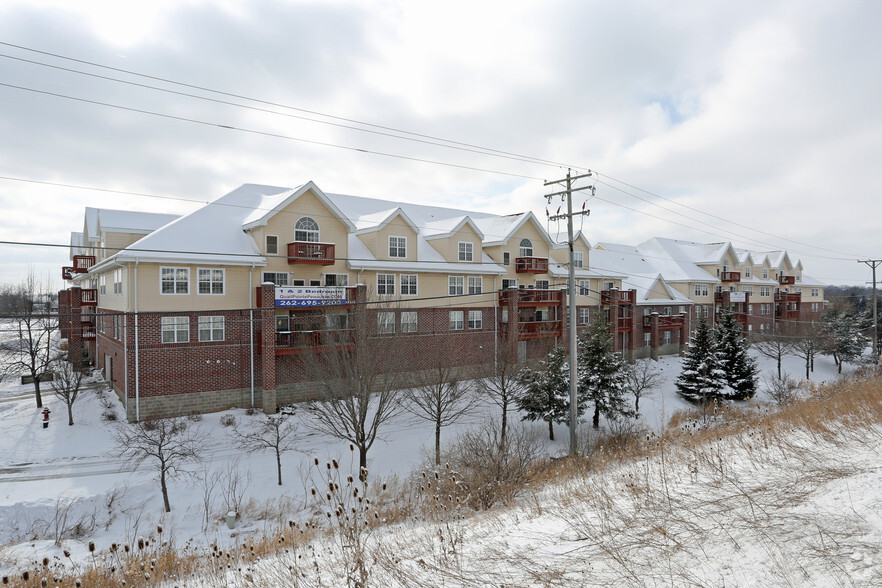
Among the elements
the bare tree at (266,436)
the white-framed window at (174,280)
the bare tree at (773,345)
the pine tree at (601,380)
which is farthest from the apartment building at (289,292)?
the bare tree at (773,345)

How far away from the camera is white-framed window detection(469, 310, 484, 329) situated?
33.4m

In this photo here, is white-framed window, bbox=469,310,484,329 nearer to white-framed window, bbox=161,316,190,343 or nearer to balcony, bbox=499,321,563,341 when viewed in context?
balcony, bbox=499,321,563,341

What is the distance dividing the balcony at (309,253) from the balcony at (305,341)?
3.93 metres

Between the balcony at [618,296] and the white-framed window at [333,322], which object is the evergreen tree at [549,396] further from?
the balcony at [618,296]

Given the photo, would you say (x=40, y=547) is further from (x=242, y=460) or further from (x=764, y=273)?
(x=764, y=273)

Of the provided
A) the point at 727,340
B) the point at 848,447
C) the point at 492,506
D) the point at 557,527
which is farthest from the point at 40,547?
the point at 727,340

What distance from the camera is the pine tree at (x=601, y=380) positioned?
980 inches

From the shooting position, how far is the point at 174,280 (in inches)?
900

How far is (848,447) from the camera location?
856 centimetres

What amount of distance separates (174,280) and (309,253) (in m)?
6.61

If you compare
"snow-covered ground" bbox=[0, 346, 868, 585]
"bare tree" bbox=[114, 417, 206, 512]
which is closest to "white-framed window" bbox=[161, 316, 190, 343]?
"bare tree" bbox=[114, 417, 206, 512]

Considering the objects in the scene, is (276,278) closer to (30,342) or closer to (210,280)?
(210,280)

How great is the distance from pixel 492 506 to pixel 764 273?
7017 centimetres

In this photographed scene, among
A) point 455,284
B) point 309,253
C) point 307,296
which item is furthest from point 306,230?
point 455,284
